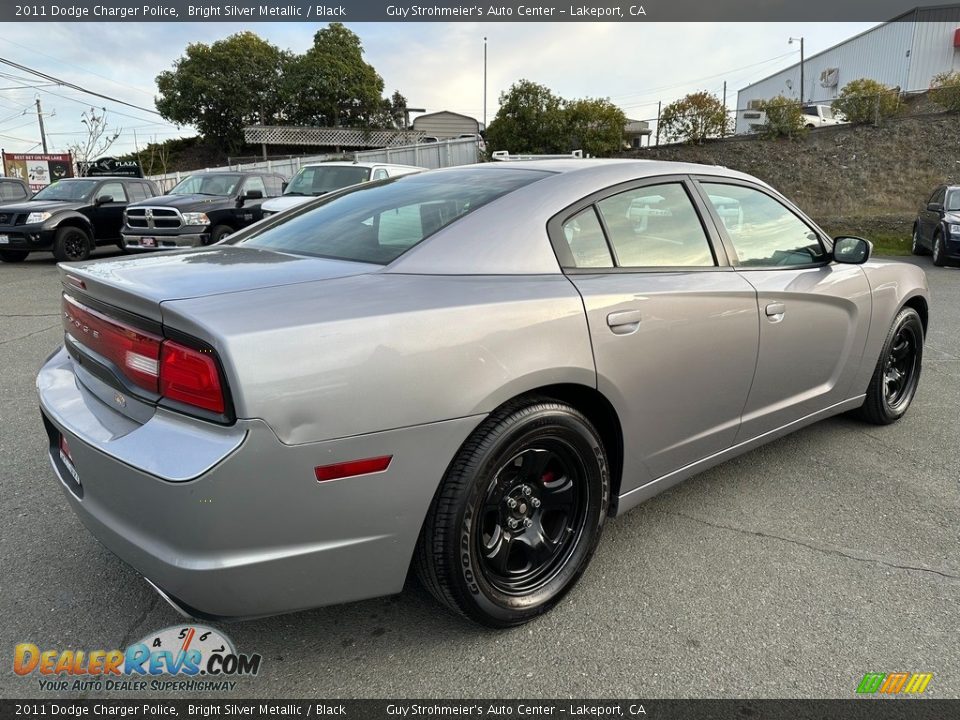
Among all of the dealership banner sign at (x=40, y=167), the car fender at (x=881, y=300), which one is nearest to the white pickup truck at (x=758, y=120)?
the car fender at (x=881, y=300)

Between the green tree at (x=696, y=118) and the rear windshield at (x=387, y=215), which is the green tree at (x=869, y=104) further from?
the rear windshield at (x=387, y=215)

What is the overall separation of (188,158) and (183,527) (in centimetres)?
5592

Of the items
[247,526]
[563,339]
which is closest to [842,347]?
[563,339]

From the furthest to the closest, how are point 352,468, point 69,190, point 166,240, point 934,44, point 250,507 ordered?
point 934,44 → point 69,190 → point 166,240 → point 352,468 → point 250,507

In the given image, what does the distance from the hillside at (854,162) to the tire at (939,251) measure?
5.30 meters

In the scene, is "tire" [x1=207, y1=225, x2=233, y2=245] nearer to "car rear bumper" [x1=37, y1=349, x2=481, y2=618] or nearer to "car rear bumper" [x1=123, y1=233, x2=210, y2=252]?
"car rear bumper" [x1=123, y1=233, x2=210, y2=252]

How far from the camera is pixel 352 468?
5.72ft

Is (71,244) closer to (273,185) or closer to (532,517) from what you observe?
(273,185)

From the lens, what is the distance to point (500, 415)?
6.60ft

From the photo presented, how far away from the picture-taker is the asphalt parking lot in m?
2.00

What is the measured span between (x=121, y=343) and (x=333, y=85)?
51237 mm

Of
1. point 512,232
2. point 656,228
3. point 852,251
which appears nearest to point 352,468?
point 512,232

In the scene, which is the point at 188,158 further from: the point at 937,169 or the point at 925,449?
the point at 925,449

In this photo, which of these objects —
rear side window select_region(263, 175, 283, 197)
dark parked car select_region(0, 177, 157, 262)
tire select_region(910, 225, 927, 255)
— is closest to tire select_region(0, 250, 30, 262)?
dark parked car select_region(0, 177, 157, 262)
